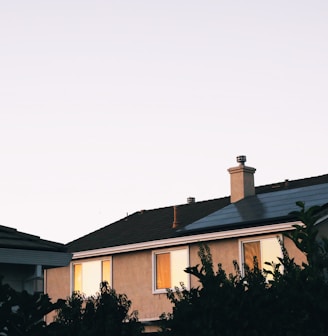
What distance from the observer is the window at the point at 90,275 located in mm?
35750

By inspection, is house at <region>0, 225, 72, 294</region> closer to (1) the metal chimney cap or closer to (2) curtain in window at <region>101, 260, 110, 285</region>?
(1) the metal chimney cap

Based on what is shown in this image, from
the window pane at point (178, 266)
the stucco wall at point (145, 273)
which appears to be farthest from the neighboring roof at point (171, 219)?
the window pane at point (178, 266)

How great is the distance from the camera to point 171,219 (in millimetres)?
37812

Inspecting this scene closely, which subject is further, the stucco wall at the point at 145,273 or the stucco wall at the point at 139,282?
the stucco wall at the point at 139,282

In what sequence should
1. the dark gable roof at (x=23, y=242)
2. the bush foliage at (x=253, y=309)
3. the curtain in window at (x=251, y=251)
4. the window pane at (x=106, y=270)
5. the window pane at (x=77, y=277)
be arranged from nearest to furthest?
the bush foliage at (x=253, y=309) → the dark gable roof at (x=23, y=242) → the curtain in window at (x=251, y=251) → the window pane at (x=106, y=270) → the window pane at (x=77, y=277)

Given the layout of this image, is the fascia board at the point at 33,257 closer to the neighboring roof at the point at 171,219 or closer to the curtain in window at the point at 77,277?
the neighboring roof at the point at 171,219

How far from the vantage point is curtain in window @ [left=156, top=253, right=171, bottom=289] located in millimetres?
33062

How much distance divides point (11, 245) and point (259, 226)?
52.9 ft

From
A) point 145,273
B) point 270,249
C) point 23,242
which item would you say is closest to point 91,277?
point 145,273

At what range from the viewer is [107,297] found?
1222 cm

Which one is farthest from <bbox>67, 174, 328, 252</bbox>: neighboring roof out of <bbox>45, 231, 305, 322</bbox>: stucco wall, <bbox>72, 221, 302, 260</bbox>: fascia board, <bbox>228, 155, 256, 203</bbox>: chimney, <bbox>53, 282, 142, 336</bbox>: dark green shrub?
<bbox>53, 282, 142, 336</bbox>: dark green shrub

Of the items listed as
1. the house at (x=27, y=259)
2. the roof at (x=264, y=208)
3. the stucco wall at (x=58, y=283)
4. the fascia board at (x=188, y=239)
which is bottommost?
the house at (x=27, y=259)

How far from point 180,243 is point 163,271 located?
62.4 inches

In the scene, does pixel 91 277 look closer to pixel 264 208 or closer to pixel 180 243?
pixel 180 243
